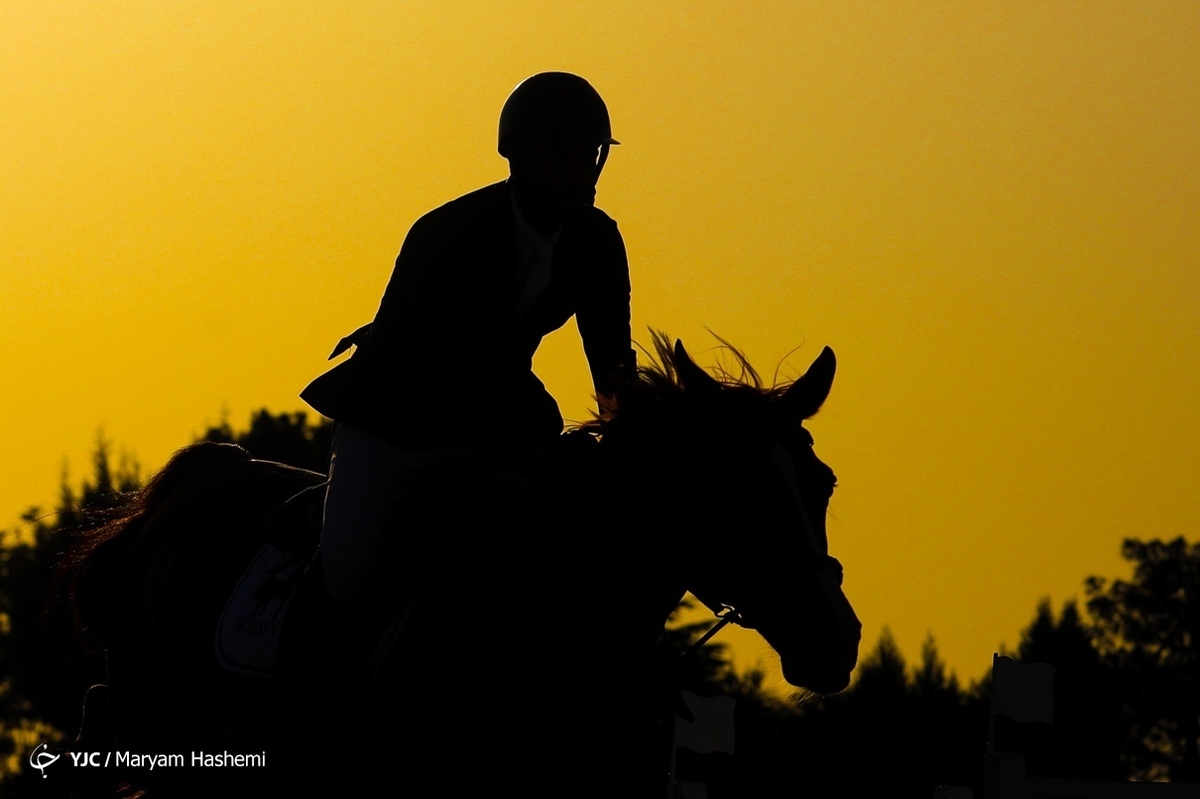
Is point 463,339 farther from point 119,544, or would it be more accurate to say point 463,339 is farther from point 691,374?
point 119,544

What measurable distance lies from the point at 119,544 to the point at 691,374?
409 cm

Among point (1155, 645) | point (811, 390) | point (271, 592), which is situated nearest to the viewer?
point (811, 390)

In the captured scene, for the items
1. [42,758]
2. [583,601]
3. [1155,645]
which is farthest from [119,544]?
[1155,645]

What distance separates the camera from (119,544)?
10.7m

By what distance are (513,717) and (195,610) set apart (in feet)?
8.46

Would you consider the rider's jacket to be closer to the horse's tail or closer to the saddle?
the saddle

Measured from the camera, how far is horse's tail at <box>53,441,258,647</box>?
10.5 metres

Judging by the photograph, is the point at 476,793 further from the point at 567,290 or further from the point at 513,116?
the point at 513,116

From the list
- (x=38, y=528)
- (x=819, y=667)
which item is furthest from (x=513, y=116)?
(x=38, y=528)

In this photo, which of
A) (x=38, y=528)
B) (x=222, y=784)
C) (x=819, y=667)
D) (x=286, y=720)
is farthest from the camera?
(x=38, y=528)

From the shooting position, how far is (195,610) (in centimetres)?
980

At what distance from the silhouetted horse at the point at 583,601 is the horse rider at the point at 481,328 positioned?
0.21 m

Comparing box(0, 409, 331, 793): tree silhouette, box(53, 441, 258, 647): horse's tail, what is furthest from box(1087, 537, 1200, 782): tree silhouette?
box(53, 441, 258, 647): horse's tail

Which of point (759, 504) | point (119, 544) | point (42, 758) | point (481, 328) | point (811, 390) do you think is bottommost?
point (42, 758)
